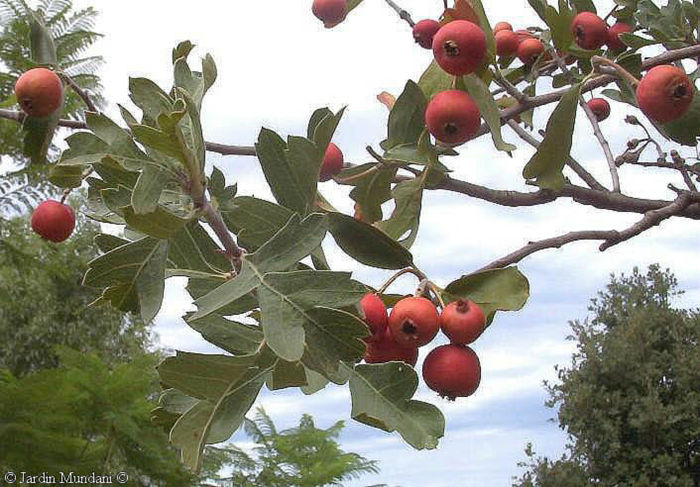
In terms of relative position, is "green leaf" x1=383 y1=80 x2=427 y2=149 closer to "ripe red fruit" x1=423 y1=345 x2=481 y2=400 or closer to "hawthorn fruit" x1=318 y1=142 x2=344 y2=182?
"hawthorn fruit" x1=318 y1=142 x2=344 y2=182

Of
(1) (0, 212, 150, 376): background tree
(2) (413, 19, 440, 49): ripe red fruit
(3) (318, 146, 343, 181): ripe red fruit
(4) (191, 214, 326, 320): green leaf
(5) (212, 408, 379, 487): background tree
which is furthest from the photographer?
(1) (0, 212, 150, 376): background tree

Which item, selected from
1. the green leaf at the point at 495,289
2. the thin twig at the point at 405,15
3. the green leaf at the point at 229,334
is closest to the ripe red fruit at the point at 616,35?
the thin twig at the point at 405,15

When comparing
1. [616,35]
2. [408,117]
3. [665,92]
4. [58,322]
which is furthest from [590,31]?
[58,322]

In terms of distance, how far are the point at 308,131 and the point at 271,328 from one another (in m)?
0.26

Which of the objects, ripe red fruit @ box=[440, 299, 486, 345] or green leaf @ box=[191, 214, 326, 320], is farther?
ripe red fruit @ box=[440, 299, 486, 345]

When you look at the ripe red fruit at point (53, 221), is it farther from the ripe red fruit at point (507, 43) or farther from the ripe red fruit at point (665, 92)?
the ripe red fruit at point (665, 92)

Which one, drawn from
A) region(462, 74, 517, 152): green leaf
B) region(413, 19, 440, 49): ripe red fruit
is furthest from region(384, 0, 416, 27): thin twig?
region(462, 74, 517, 152): green leaf

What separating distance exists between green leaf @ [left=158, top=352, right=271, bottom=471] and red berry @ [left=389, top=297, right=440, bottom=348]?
15cm

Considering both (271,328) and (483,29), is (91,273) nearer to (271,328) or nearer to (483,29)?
(271,328)

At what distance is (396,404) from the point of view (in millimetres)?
883

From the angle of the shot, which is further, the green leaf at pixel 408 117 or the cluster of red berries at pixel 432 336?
the green leaf at pixel 408 117

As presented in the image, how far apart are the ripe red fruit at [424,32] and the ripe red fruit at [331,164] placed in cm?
25

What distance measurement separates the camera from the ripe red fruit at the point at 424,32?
1.29 metres

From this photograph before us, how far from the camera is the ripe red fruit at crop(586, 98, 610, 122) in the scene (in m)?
1.79
